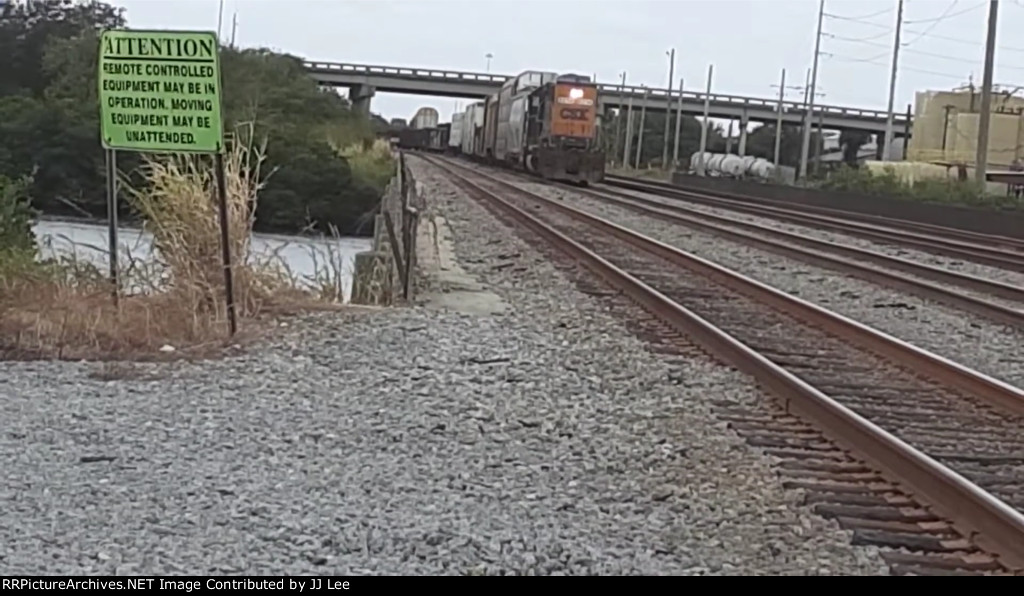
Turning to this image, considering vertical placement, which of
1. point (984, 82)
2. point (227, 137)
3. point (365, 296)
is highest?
point (984, 82)

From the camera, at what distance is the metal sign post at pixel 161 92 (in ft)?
34.3

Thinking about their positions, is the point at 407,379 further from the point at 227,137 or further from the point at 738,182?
the point at 738,182

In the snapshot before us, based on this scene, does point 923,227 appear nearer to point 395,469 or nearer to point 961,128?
point 395,469

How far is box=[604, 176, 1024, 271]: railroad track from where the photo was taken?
74.1 ft

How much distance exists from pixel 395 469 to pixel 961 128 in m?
70.4

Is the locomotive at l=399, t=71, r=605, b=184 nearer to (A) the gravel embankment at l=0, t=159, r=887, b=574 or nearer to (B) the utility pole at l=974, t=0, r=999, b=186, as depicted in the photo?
(B) the utility pole at l=974, t=0, r=999, b=186

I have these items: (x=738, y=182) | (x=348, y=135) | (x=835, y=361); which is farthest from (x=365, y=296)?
(x=348, y=135)

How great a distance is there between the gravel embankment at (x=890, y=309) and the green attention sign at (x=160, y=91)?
6320 mm

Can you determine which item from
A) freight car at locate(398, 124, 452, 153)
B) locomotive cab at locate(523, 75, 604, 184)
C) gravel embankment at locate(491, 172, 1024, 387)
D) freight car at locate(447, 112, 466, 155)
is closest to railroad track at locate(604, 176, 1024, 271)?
gravel embankment at locate(491, 172, 1024, 387)

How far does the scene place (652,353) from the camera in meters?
10.8

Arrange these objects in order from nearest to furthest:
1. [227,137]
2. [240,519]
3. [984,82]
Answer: [240,519] < [227,137] < [984,82]

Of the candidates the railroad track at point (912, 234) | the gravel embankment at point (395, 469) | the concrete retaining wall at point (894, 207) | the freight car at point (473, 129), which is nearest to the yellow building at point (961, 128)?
the concrete retaining wall at point (894, 207)

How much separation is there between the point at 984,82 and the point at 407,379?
31.8 metres

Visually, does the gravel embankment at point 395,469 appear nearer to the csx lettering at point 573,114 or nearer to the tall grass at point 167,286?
the tall grass at point 167,286
